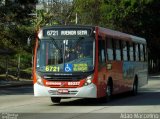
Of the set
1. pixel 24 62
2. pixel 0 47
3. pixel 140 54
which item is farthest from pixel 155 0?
pixel 140 54

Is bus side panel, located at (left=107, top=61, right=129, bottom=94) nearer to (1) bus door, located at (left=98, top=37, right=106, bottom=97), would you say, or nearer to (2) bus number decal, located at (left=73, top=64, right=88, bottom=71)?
(1) bus door, located at (left=98, top=37, right=106, bottom=97)

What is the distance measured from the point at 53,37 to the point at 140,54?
29.1 ft

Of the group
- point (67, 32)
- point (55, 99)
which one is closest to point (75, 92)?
point (55, 99)

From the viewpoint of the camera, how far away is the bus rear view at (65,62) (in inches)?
763

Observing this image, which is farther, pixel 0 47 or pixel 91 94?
pixel 0 47

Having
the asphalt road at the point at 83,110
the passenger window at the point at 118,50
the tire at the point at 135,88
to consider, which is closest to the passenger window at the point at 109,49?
the passenger window at the point at 118,50

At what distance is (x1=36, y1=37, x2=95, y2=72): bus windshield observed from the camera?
64.2 feet

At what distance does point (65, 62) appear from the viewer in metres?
19.7

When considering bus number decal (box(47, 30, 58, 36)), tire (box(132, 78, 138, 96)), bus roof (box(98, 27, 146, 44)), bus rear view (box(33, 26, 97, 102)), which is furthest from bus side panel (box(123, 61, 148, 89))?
bus number decal (box(47, 30, 58, 36))

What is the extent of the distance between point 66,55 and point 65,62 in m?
0.28

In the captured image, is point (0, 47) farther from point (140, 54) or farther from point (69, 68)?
point (69, 68)

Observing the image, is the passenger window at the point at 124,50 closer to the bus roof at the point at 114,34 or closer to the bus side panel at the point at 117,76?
the bus roof at the point at 114,34

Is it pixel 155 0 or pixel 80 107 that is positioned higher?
pixel 155 0

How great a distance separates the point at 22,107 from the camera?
1906 centimetres
